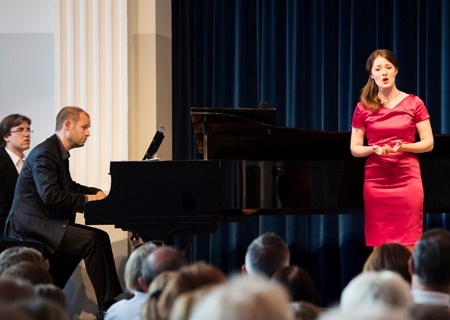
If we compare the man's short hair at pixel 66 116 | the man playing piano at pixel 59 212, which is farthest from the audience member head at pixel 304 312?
the man's short hair at pixel 66 116

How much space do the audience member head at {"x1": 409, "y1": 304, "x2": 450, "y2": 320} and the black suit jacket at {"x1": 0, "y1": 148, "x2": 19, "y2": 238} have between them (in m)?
4.21

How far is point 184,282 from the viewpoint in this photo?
186cm

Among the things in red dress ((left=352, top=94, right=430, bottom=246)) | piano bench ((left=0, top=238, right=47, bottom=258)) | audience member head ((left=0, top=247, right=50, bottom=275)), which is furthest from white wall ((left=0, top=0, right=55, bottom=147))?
audience member head ((left=0, top=247, right=50, bottom=275))

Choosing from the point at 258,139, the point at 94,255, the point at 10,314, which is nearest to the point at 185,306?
the point at 10,314

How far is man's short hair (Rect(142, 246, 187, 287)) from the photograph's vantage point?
2.45 meters

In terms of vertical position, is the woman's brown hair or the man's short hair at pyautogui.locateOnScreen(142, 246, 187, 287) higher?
the woman's brown hair

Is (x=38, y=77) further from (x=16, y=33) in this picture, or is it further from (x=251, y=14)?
(x=251, y=14)

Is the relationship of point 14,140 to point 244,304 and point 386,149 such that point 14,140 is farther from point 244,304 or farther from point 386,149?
point 244,304

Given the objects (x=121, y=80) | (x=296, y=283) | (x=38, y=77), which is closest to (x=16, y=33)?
(x=38, y=77)

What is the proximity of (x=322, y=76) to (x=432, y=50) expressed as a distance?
95 cm

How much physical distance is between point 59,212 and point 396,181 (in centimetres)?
222

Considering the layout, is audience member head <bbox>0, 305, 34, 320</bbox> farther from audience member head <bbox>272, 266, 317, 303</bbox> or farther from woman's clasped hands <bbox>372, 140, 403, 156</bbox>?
woman's clasped hands <bbox>372, 140, 403, 156</bbox>

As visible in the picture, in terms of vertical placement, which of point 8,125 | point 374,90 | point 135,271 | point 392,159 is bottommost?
point 135,271

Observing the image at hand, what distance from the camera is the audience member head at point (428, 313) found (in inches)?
60.1
